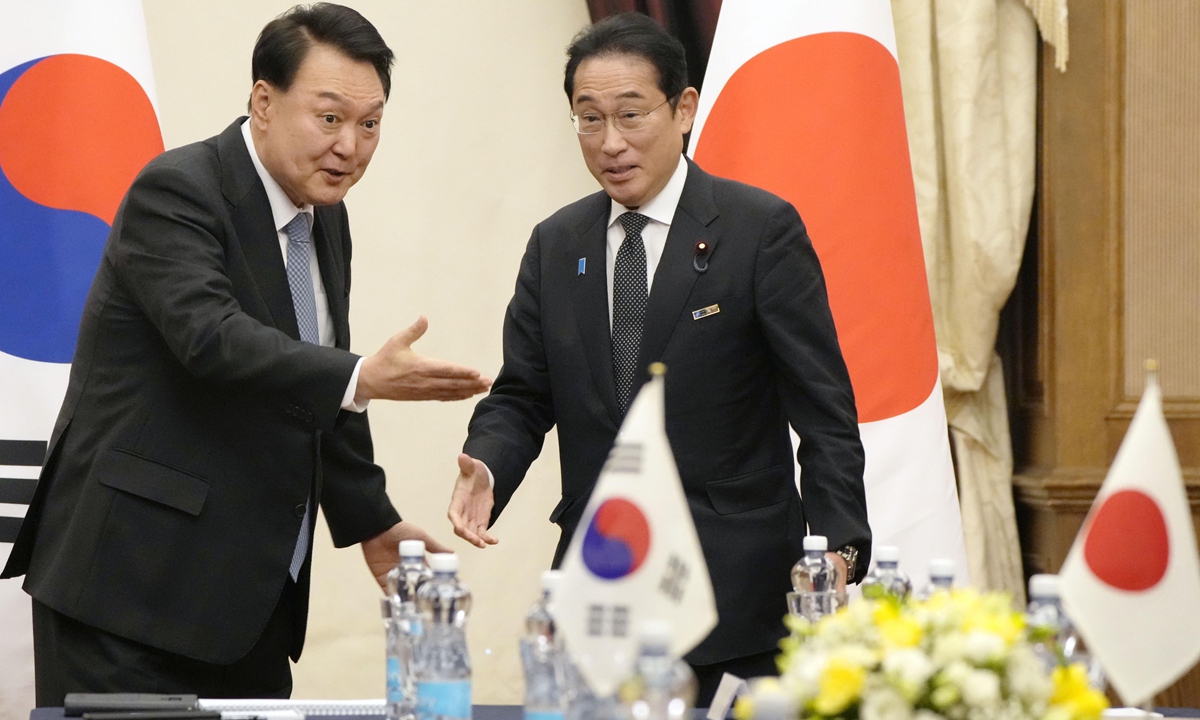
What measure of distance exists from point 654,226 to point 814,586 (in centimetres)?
80

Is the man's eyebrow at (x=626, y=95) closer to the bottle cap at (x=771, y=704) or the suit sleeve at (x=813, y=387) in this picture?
the suit sleeve at (x=813, y=387)

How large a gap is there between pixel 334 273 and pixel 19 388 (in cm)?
95

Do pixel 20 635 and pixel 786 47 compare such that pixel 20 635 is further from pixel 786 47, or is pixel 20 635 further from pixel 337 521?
pixel 786 47

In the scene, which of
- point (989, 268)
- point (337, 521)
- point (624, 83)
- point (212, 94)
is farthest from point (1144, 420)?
point (212, 94)

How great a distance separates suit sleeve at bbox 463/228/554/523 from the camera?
2369 mm

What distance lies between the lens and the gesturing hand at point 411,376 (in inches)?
79.2

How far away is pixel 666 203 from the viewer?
2.38m

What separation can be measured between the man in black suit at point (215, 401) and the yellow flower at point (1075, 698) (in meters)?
1.08

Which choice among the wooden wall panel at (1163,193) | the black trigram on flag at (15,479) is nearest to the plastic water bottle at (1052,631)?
the wooden wall panel at (1163,193)

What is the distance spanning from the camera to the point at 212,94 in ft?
11.9

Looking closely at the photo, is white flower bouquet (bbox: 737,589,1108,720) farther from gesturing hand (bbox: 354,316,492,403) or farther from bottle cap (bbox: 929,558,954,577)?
gesturing hand (bbox: 354,316,492,403)

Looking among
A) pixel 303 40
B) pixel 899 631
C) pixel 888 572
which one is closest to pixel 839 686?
pixel 899 631

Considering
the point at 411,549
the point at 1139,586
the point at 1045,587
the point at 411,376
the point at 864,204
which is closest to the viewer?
the point at 1139,586

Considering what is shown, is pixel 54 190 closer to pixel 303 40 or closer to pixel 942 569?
pixel 303 40
